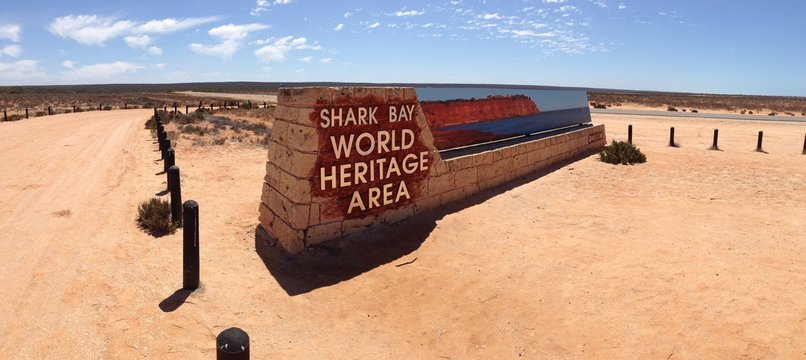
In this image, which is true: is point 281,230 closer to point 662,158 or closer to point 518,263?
point 518,263

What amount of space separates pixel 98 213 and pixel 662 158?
1334 cm

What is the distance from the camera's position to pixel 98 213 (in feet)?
24.3

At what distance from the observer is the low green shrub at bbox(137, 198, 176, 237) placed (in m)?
6.72

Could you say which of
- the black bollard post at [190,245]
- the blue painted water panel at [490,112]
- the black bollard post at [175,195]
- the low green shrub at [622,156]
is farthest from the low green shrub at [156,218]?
the low green shrub at [622,156]

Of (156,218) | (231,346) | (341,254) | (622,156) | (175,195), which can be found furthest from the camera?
(622,156)

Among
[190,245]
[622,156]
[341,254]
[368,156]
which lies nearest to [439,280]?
[341,254]

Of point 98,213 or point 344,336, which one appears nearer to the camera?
point 344,336

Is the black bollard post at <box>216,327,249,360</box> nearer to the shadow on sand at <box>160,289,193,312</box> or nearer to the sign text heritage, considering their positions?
the shadow on sand at <box>160,289,193,312</box>

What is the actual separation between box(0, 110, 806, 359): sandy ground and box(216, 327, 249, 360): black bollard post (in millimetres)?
1707

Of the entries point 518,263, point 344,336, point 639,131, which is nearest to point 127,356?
point 344,336

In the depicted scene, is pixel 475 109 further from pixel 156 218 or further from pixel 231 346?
pixel 231 346

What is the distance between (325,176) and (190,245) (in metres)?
1.90

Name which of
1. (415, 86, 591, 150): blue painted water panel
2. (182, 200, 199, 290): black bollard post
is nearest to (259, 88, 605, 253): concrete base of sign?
(415, 86, 591, 150): blue painted water panel

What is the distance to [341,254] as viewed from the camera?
20.9 ft
